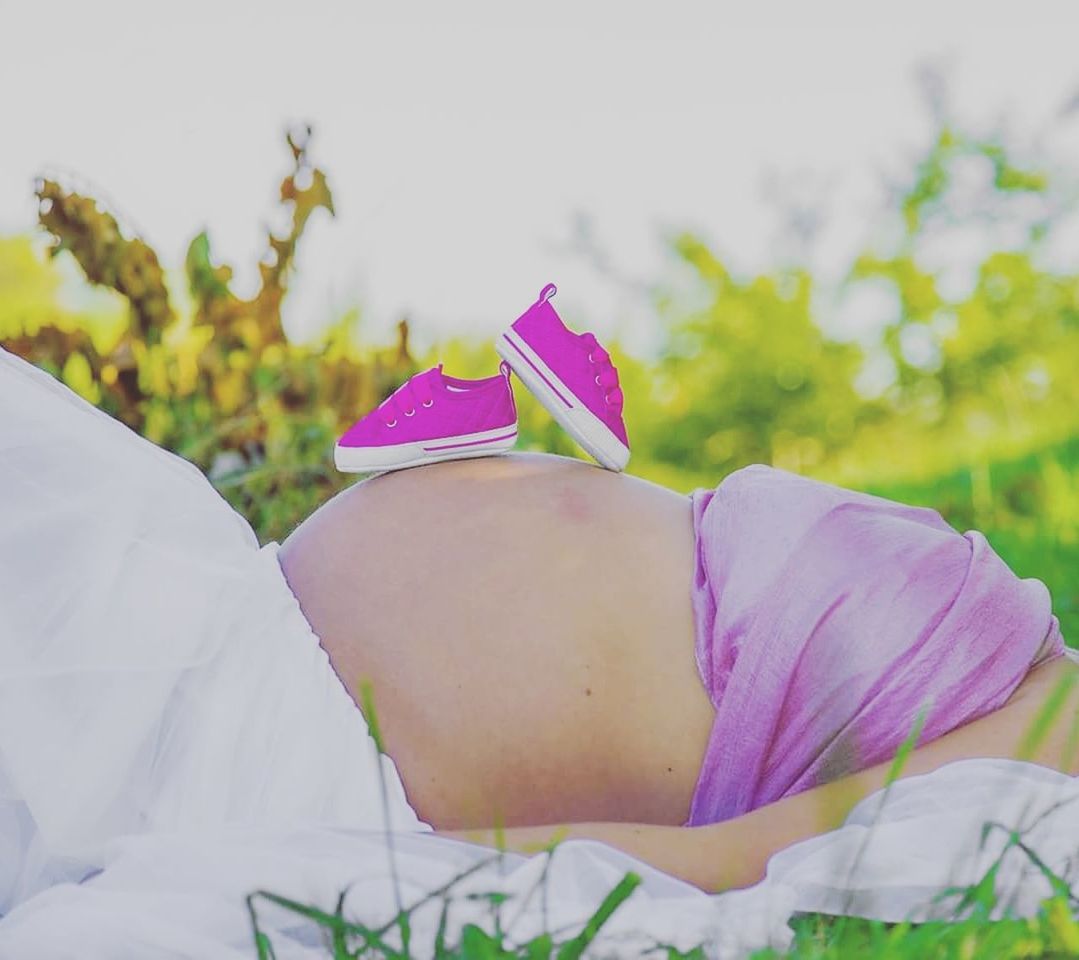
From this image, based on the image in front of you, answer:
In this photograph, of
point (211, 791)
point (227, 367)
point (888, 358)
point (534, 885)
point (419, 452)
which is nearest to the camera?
point (534, 885)

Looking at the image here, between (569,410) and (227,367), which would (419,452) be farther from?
(227,367)

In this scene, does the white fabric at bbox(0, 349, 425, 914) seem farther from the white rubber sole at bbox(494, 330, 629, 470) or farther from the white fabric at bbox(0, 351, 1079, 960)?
the white rubber sole at bbox(494, 330, 629, 470)

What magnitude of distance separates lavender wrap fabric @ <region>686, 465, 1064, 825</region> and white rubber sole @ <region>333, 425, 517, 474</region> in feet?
1.03

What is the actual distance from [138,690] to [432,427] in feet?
1.60

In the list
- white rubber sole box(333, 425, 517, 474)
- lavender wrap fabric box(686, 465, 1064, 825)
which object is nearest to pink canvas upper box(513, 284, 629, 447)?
white rubber sole box(333, 425, 517, 474)

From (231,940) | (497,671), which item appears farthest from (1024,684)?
(231,940)

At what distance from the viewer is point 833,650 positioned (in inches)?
54.7

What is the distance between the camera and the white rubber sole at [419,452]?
163 cm

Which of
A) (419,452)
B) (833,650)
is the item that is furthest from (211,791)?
(833,650)

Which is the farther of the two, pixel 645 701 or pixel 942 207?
pixel 942 207

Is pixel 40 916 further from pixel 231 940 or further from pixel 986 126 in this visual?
pixel 986 126

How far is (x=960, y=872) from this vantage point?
1169 millimetres

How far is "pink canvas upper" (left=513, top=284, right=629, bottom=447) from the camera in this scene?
1.65m

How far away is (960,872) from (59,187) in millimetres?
2042
